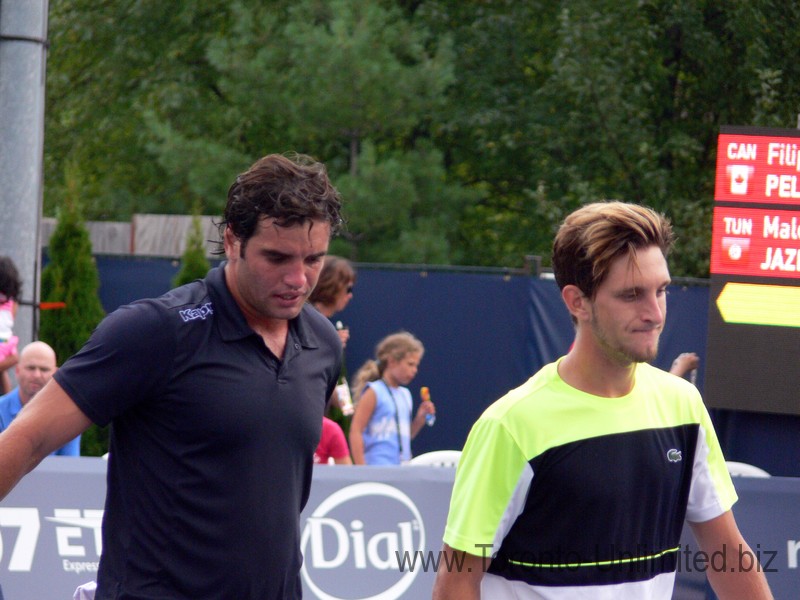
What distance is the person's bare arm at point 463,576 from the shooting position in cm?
275

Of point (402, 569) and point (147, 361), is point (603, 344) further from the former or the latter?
point (402, 569)

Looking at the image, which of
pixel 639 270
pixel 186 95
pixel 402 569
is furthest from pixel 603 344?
pixel 186 95

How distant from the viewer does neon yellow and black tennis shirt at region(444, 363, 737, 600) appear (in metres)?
2.77

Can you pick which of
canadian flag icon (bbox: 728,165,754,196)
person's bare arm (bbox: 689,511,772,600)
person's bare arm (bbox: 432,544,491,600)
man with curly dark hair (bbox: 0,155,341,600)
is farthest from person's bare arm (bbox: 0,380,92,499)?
canadian flag icon (bbox: 728,165,754,196)

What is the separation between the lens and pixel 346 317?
12.5m

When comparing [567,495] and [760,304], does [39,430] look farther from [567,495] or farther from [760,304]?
[760,304]

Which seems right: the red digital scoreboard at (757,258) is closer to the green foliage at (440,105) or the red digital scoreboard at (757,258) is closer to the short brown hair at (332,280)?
the short brown hair at (332,280)

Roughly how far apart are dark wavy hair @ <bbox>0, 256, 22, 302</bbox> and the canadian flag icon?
15.3ft

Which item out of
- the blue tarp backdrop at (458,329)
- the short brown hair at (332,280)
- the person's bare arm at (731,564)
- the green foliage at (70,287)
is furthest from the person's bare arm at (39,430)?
the green foliage at (70,287)

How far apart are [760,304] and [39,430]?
226 inches

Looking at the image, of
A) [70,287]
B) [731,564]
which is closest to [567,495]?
[731,564]

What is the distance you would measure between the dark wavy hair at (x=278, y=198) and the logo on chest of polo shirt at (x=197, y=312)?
168 millimetres

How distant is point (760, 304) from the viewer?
7.46 m

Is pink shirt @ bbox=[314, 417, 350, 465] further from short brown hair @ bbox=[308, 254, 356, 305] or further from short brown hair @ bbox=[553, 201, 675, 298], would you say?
short brown hair @ bbox=[553, 201, 675, 298]
